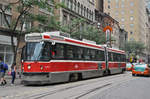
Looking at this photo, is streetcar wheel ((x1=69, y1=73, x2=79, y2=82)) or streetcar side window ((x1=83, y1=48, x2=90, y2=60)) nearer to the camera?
streetcar wheel ((x1=69, y1=73, x2=79, y2=82))

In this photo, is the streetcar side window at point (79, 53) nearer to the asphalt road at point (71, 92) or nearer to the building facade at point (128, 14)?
the asphalt road at point (71, 92)

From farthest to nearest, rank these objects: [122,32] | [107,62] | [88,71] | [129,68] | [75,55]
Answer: [122,32], [129,68], [107,62], [88,71], [75,55]

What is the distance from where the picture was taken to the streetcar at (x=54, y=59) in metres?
13.2

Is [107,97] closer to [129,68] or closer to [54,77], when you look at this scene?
[54,77]

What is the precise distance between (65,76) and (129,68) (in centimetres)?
2650

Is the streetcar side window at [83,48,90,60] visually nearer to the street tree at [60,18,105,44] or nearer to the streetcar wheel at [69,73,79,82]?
the streetcar wheel at [69,73,79,82]

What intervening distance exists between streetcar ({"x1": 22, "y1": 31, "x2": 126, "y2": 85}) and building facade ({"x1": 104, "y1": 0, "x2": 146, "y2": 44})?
286 ft

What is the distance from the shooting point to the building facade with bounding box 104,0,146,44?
101856mm

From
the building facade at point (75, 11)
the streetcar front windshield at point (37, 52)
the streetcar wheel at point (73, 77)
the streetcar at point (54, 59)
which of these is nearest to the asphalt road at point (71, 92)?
the streetcar at point (54, 59)

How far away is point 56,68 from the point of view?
13891 millimetres

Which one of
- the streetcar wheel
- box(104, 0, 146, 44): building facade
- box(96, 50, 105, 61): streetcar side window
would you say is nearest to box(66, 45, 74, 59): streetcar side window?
the streetcar wheel

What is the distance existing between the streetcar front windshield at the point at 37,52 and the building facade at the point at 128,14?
9145 centimetres

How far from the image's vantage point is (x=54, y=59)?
1379cm

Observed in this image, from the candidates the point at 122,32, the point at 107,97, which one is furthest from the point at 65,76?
the point at 122,32
